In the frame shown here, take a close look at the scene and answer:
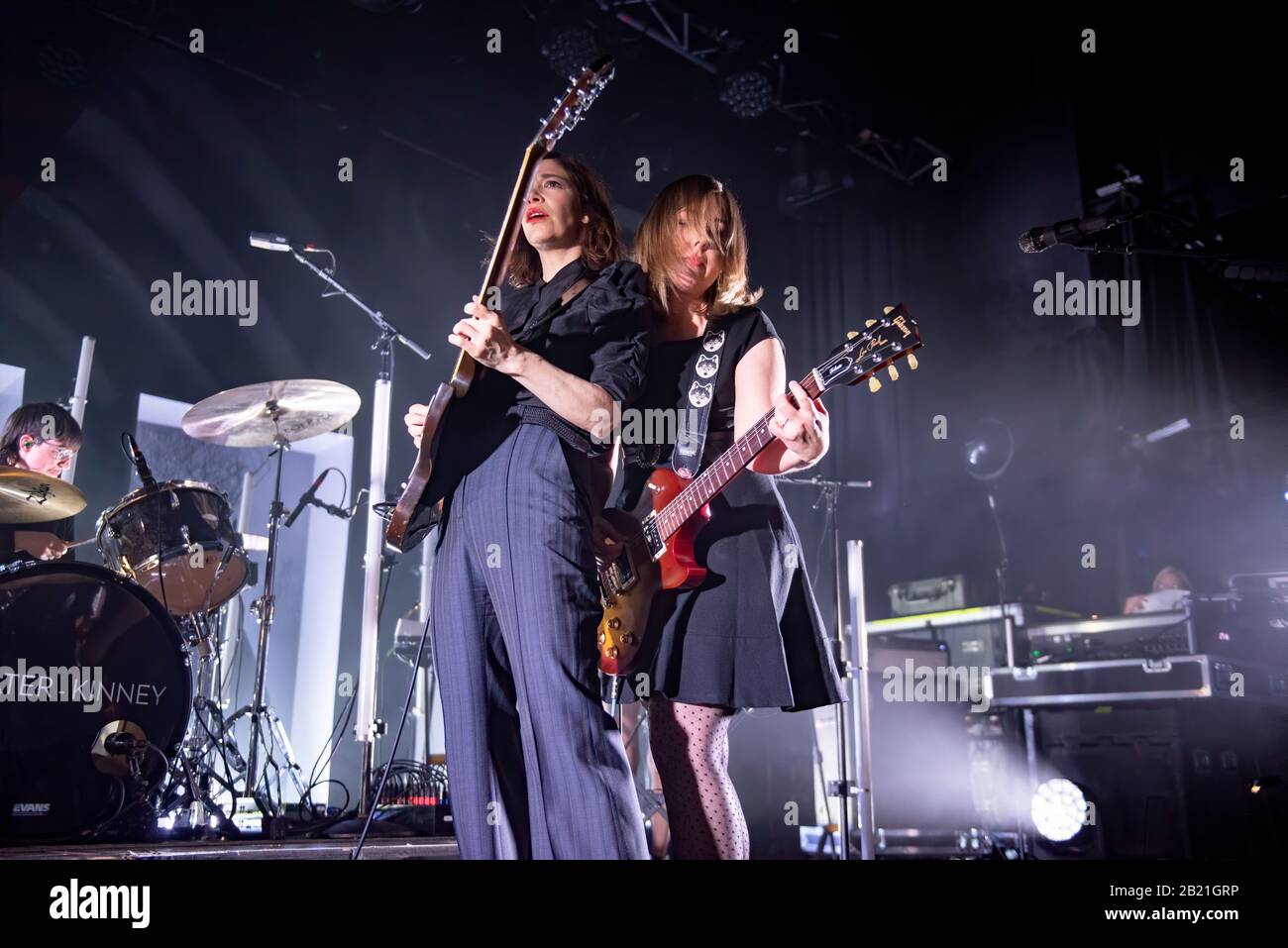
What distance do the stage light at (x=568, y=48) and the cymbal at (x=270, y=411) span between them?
104 inches

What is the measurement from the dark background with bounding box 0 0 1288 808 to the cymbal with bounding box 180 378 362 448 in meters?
1.52

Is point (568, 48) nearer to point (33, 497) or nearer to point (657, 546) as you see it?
point (33, 497)

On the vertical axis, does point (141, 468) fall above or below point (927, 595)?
above

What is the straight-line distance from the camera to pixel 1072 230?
10.5ft

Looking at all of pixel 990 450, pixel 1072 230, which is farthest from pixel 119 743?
pixel 990 450

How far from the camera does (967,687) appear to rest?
18.0 ft

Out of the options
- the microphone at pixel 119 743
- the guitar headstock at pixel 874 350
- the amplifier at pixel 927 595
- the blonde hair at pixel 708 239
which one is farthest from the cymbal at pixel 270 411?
the amplifier at pixel 927 595

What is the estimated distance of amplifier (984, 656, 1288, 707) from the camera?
433cm

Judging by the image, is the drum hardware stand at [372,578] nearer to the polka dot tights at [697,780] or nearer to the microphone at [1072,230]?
the polka dot tights at [697,780]

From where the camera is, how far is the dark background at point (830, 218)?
5.66 m

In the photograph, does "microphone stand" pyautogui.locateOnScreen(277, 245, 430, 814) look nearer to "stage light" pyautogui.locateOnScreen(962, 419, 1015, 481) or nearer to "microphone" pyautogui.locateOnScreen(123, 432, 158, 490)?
"microphone" pyautogui.locateOnScreen(123, 432, 158, 490)

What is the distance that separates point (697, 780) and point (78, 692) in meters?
2.56

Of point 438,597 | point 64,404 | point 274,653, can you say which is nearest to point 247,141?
point 64,404
